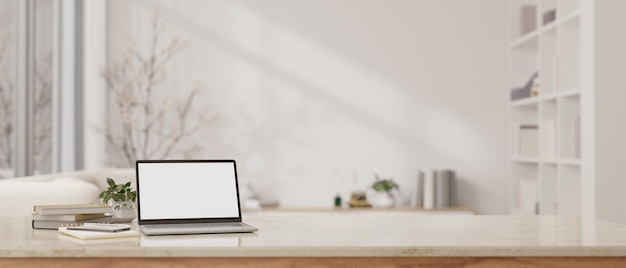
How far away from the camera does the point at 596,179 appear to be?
4.53 m

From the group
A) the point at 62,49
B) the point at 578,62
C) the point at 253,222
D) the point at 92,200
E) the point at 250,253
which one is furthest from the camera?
the point at 62,49

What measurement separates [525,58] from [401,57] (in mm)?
904

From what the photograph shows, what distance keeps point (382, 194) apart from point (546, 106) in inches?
50.2

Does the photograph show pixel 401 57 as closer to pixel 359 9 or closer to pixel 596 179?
pixel 359 9

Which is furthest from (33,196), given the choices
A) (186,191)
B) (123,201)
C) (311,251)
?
(311,251)

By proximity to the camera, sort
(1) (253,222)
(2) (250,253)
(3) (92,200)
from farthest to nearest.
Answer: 1. (3) (92,200)
2. (1) (253,222)
3. (2) (250,253)

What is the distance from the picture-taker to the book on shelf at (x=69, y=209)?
2422 millimetres

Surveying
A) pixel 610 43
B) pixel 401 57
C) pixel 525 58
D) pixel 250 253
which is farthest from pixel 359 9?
pixel 250 253

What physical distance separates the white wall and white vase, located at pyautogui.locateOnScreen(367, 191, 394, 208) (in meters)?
0.28

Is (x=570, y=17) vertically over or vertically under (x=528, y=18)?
under

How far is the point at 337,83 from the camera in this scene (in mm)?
6148

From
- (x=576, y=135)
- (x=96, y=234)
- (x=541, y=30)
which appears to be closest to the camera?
(x=96, y=234)

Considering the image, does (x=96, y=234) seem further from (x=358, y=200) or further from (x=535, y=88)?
(x=535, y=88)

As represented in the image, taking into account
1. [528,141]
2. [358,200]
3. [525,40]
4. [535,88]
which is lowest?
[358,200]
